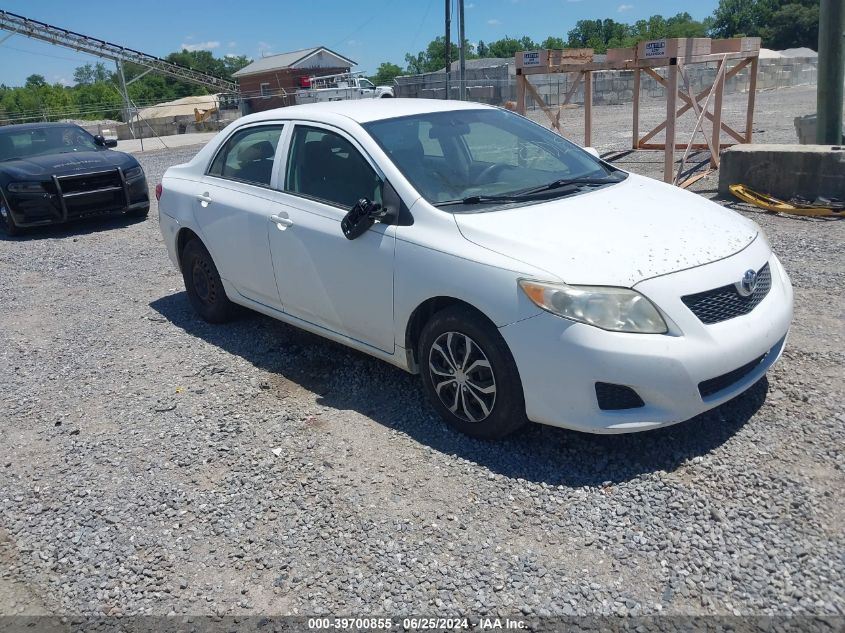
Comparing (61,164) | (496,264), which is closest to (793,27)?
(61,164)

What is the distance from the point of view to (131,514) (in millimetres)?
3598

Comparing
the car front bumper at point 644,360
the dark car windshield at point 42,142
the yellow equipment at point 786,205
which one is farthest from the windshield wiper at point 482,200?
the dark car windshield at point 42,142

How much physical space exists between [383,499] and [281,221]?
210cm

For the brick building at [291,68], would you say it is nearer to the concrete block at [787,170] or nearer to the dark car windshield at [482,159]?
the concrete block at [787,170]

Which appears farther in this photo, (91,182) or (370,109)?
(91,182)

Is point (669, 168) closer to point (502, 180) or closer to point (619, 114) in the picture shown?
point (502, 180)

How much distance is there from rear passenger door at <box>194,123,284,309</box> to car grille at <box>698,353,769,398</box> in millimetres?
2867

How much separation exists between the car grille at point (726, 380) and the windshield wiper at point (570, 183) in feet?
4.83

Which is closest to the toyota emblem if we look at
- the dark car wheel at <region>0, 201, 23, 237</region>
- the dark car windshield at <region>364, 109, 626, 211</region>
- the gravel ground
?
the gravel ground

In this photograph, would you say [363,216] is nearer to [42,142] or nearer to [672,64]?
[672,64]

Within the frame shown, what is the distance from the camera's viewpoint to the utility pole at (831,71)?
371 inches

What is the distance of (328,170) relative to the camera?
4.67 m

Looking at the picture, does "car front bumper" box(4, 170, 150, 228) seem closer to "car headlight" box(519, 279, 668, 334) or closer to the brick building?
"car headlight" box(519, 279, 668, 334)

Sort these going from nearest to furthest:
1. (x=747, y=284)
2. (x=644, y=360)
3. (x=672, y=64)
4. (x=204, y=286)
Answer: (x=644, y=360) < (x=747, y=284) < (x=204, y=286) < (x=672, y=64)
